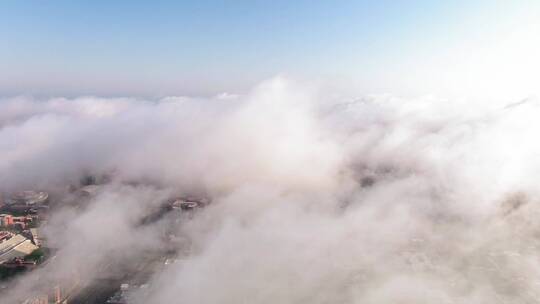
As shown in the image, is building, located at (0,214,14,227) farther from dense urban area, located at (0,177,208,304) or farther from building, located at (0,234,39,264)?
building, located at (0,234,39,264)

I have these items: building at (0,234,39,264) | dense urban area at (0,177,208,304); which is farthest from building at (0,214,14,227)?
building at (0,234,39,264)

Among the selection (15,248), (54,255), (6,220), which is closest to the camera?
(54,255)

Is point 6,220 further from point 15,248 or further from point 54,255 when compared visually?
point 54,255

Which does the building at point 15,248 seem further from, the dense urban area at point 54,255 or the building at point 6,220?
the building at point 6,220

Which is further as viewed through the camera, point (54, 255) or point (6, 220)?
point (6, 220)

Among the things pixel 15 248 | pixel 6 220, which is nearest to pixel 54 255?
pixel 15 248

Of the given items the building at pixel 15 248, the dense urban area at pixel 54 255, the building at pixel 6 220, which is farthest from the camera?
the building at pixel 6 220

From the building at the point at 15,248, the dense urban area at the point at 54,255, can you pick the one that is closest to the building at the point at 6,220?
the dense urban area at the point at 54,255

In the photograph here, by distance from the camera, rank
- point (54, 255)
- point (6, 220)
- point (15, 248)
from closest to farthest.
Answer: point (54, 255) → point (15, 248) → point (6, 220)

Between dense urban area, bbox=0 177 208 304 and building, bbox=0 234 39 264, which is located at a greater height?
building, bbox=0 234 39 264

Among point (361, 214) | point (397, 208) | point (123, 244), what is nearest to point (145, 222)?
point (123, 244)

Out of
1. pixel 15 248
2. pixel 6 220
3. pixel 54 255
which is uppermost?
pixel 15 248
